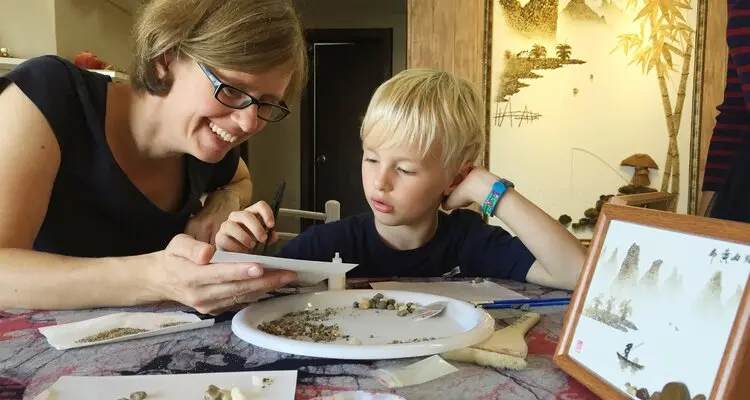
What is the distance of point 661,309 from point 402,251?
0.84 metres

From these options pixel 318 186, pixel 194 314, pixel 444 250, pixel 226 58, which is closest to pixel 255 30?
pixel 226 58

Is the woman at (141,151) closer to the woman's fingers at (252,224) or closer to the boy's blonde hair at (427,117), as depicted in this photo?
the woman's fingers at (252,224)

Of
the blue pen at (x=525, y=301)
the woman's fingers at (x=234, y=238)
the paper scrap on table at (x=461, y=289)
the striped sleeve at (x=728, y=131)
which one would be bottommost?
the paper scrap on table at (x=461, y=289)

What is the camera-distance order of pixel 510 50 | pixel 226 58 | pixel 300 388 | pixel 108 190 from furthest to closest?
pixel 510 50 < pixel 108 190 < pixel 226 58 < pixel 300 388

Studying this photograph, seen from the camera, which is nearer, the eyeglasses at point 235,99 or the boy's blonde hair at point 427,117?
the eyeglasses at point 235,99

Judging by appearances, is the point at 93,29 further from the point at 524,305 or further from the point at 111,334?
the point at 524,305

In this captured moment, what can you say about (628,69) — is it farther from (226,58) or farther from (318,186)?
(318,186)

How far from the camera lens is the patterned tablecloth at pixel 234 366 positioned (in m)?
0.55

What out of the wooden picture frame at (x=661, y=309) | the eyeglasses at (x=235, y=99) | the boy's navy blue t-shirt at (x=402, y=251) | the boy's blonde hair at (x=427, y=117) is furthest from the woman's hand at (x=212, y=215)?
the wooden picture frame at (x=661, y=309)

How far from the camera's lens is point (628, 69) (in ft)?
9.18

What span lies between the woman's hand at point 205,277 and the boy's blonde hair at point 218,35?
416 millimetres

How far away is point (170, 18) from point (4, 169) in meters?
0.40

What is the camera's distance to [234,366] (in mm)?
616

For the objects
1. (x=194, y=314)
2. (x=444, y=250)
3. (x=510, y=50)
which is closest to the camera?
(x=194, y=314)
